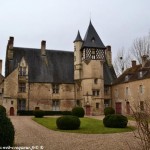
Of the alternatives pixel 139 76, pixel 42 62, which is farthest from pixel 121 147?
pixel 42 62

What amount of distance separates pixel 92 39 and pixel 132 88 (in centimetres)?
815

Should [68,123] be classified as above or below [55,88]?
below

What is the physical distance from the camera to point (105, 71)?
3634cm

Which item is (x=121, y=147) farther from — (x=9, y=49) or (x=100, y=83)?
(x=9, y=49)

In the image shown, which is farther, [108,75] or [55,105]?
[108,75]

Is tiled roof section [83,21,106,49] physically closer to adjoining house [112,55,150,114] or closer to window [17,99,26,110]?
adjoining house [112,55,150,114]

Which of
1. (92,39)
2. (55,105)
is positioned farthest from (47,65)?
(92,39)

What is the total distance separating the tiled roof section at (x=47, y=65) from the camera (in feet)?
110

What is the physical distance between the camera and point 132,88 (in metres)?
30.2

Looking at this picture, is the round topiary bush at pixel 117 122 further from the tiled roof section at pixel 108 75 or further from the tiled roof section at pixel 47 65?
the tiled roof section at pixel 108 75

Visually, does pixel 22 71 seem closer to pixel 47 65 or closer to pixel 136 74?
pixel 47 65

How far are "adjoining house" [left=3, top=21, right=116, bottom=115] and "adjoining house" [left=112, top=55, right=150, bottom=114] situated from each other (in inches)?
73.5

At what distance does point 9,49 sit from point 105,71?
42.8 feet

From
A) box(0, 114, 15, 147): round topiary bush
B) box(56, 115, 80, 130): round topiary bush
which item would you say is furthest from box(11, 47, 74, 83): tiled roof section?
box(0, 114, 15, 147): round topiary bush
